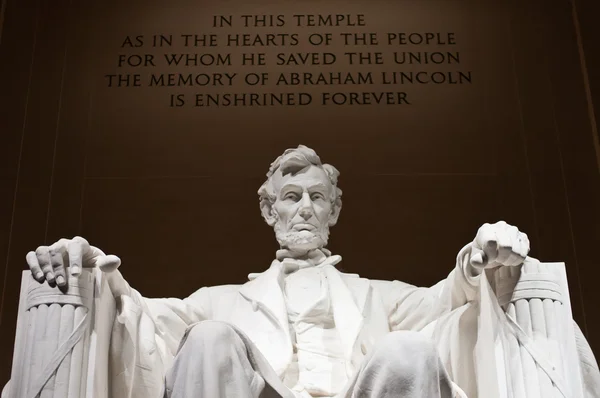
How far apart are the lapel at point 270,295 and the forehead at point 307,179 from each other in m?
0.36

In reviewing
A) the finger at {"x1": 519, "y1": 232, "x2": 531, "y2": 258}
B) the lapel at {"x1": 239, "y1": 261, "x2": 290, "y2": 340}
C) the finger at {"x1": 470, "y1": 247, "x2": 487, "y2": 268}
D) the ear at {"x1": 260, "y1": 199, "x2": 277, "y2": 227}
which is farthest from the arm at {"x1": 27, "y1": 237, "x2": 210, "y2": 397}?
the finger at {"x1": 519, "y1": 232, "x2": 531, "y2": 258}

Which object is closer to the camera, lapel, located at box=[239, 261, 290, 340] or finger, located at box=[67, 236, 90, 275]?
finger, located at box=[67, 236, 90, 275]

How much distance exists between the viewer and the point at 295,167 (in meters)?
5.18

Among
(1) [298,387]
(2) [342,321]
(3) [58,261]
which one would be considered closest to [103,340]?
(3) [58,261]

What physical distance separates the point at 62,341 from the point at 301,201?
1.45 m

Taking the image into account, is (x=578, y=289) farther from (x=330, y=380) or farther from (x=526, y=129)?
(x=330, y=380)

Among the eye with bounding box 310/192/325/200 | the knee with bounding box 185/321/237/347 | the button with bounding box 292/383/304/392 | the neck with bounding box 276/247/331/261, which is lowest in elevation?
the button with bounding box 292/383/304/392

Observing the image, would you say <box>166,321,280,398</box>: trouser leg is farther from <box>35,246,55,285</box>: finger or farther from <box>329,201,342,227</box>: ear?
<box>329,201,342,227</box>: ear

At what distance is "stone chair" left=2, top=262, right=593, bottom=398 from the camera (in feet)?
12.9

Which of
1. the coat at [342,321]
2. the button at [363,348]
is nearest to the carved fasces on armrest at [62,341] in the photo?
the coat at [342,321]

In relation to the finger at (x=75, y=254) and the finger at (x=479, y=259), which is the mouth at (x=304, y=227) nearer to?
the finger at (x=479, y=259)

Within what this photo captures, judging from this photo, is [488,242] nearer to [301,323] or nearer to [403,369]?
[403,369]

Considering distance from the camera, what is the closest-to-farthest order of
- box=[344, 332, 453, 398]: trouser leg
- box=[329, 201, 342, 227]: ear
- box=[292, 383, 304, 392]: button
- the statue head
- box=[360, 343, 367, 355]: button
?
box=[344, 332, 453, 398]: trouser leg < box=[292, 383, 304, 392]: button < box=[360, 343, 367, 355]: button < the statue head < box=[329, 201, 342, 227]: ear

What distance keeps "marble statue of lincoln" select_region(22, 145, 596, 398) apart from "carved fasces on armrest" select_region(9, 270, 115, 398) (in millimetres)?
69
